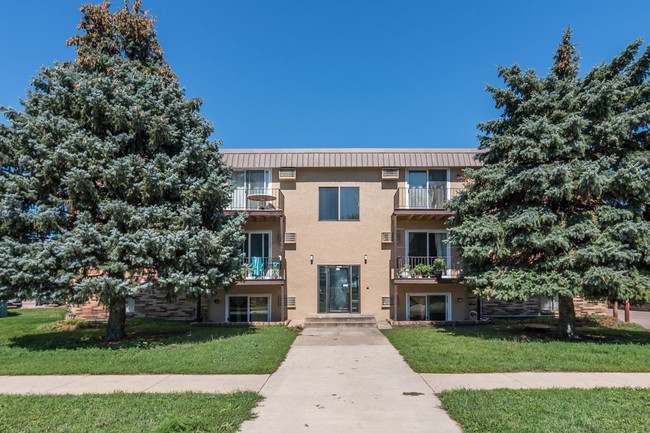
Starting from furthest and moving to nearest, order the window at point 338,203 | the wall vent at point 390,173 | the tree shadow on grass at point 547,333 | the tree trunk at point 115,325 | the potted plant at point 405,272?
1. the window at point 338,203
2. the wall vent at point 390,173
3. the potted plant at point 405,272
4. the tree trunk at point 115,325
5. the tree shadow on grass at point 547,333

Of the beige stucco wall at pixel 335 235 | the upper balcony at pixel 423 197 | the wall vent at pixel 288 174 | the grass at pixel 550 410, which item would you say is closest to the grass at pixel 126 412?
the grass at pixel 550 410

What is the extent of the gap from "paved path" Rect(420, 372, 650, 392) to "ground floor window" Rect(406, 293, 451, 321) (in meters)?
8.45

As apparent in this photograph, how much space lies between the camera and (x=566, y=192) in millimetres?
9961

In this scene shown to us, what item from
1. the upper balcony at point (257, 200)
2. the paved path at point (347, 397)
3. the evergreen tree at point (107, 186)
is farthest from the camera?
the upper balcony at point (257, 200)

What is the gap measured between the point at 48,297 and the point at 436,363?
8785mm

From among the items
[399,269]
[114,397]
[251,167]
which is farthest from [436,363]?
[251,167]

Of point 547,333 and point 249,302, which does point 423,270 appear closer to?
point 547,333

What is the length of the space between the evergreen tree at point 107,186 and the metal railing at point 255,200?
4.15 meters

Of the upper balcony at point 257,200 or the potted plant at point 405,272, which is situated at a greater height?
the upper balcony at point 257,200

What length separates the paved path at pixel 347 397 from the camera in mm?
4883

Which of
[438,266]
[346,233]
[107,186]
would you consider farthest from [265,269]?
[107,186]

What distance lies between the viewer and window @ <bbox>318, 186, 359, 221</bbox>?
16031 millimetres

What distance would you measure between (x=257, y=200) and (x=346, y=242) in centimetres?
372

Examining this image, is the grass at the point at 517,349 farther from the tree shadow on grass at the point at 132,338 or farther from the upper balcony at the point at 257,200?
the upper balcony at the point at 257,200
